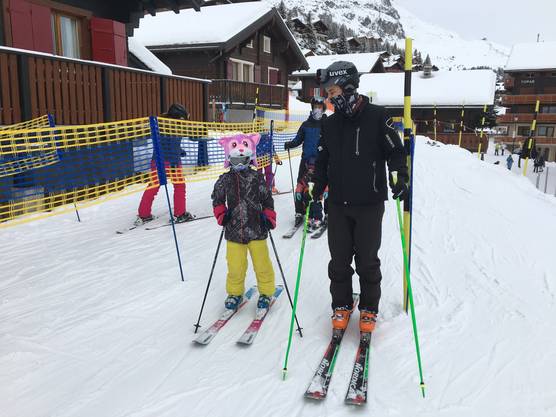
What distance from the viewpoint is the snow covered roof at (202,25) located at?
21.2m

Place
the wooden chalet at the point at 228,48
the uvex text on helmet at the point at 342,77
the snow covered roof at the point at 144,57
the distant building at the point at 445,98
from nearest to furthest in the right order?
the uvex text on helmet at the point at 342,77
the snow covered roof at the point at 144,57
the wooden chalet at the point at 228,48
the distant building at the point at 445,98

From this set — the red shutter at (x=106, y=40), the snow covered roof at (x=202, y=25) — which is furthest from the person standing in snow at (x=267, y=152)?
the snow covered roof at (x=202, y=25)

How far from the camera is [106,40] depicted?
11.3 m

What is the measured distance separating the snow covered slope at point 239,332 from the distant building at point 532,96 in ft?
140

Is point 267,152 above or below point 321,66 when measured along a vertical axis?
below

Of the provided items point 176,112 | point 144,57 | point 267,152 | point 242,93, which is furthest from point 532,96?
point 176,112

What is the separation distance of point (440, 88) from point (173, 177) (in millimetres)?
37389

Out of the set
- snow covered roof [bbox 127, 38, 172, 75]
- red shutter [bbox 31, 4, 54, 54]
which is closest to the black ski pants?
red shutter [bbox 31, 4, 54, 54]

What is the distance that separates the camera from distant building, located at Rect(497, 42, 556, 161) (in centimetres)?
4228

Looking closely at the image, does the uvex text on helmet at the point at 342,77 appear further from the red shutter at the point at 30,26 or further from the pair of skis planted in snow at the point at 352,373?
the red shutter at the point at 30,26

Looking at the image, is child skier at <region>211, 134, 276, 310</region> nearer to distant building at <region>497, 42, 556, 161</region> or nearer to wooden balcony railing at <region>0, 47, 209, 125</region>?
wooden balcony railing at <region>0, 47, 209, 125</region>

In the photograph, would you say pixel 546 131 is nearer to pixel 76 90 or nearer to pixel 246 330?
pixel 76 90

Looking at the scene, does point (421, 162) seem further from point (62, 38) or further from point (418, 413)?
point (418, 413)

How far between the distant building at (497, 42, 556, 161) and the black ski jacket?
44.8 metres
